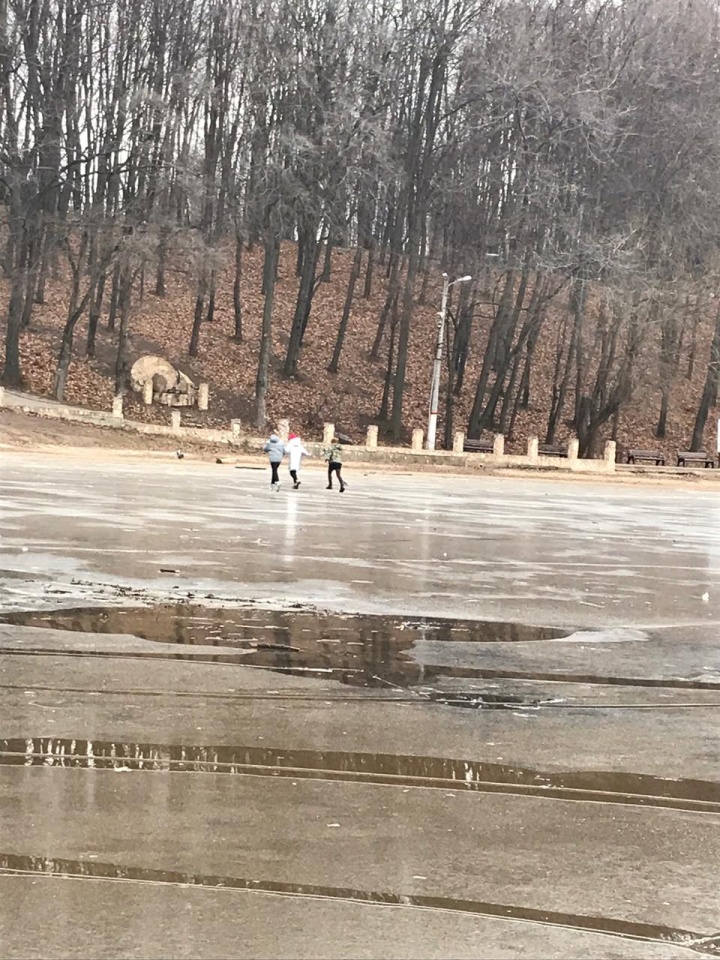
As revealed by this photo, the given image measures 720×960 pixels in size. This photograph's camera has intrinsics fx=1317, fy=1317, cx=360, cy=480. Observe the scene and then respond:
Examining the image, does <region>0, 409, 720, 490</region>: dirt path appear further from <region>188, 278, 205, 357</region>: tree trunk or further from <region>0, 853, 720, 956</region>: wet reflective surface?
<region>0, 853, 720, 956</region>: wet reflective surface

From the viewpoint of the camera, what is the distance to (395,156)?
56.7 m

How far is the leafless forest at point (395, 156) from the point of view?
171 feet

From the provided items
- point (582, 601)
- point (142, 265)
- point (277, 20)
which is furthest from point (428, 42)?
point (582, 601)

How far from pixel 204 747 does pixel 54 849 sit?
5.54 feet

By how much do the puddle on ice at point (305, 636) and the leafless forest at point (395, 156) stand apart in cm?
3985

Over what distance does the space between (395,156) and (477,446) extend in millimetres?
13335

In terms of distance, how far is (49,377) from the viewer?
5303 cm

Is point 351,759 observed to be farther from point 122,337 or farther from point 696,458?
point 696,458

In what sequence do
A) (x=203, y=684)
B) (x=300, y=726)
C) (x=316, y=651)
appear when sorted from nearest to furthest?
(x=300, y=726) → (x=203, y=684) → (x=316, y=651)

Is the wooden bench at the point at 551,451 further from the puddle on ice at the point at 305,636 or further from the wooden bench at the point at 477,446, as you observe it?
the puddle on ice at the point at 305,636

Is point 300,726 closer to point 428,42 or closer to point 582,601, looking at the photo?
point 582,601

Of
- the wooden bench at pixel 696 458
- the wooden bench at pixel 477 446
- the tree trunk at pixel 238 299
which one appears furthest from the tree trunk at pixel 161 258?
the wooden bench at pixel 696 458

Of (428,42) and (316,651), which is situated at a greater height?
(428,42)

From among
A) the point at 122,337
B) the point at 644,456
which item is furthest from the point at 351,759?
the point at 644,456
